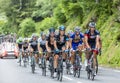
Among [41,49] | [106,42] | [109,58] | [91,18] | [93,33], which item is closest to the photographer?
[93,33]

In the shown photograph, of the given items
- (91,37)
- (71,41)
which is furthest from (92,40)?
(71,41)

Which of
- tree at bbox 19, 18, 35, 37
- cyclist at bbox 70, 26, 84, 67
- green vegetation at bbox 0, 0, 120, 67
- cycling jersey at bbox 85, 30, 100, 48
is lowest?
tree at bbox 19, 18, 35, 37

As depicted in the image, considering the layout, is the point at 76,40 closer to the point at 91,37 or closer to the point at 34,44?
the point at 91,37

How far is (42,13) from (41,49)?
54.1 m

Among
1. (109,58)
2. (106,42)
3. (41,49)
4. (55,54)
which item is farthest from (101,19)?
(55,54)

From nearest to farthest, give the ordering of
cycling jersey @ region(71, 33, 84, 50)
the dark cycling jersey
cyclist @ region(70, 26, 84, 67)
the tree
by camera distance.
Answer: cyclist @ region(70, 26, 84, 67) < cycling jersey @ region(71, 33, 84, 50) < the dark cycling jersey < the tree

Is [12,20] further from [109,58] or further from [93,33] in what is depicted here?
[93,33]

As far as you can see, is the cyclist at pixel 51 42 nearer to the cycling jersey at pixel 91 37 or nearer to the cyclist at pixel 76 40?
the cycling jersey at pixel 91 37

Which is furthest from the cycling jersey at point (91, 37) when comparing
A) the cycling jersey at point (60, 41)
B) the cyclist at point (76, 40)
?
the cyclist at point (76, 40)

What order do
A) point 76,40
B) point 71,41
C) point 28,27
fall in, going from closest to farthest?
point 71,41, point 76,40, point 28,27

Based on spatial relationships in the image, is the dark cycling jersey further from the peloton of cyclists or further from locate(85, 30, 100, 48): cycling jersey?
locate(85, 30, 100, 48): cycling jersey

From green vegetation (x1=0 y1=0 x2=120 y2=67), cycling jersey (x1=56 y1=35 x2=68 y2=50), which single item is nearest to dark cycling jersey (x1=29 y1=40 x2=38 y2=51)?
green vegetation (x1=0 y1=0 x2=120 y2=67)

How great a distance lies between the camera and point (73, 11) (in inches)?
1834

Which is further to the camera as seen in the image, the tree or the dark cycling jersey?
the tree
